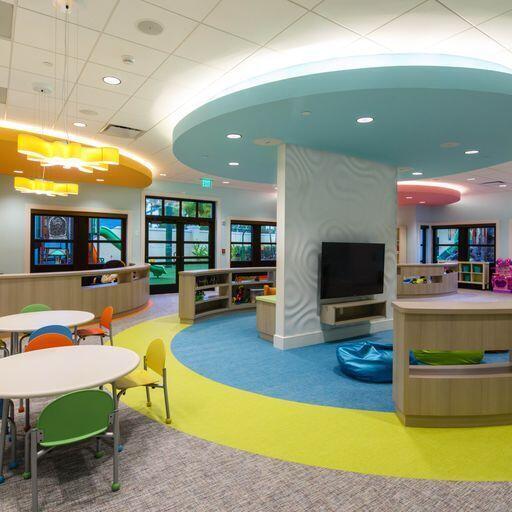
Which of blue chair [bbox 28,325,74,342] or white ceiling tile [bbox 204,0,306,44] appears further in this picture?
blue chair [bbox 28,325,74,342]

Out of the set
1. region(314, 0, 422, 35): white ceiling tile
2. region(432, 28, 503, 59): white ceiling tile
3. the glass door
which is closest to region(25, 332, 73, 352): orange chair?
region(314, 0, 422, 35): white ceiling tile

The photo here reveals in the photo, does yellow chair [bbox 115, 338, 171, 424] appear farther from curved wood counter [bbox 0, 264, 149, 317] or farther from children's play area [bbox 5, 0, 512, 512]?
curved wood counter [bbox 0, 264, 149, 317]

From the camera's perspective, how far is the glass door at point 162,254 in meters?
11.6

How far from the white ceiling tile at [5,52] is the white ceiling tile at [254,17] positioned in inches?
83.0

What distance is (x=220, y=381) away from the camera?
14.2ft

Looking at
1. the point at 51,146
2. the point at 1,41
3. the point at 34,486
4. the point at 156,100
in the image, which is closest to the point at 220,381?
the point at 34,486

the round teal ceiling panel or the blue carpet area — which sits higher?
the round teal ceiling panel

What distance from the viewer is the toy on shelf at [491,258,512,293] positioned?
12594 millimetres

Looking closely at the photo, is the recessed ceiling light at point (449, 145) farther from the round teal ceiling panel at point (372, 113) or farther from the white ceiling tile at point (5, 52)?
the white ceiling tile at point (5, 52)

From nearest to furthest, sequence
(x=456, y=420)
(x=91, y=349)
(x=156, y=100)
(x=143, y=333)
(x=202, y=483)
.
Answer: (x=202, y=483) < (x=91, y=349) < (x=456, y=420) < (x=156, y=100) < (x=143, y=333)

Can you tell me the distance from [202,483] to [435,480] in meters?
1.54

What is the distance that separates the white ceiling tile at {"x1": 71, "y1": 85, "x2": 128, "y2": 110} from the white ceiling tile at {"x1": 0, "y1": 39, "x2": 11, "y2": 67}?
2.63ft

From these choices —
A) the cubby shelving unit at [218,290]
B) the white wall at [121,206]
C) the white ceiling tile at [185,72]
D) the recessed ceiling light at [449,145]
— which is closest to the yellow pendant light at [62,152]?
the white ceiling tile at [185,72]

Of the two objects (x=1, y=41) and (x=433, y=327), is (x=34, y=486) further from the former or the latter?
(x=1, y=41)
